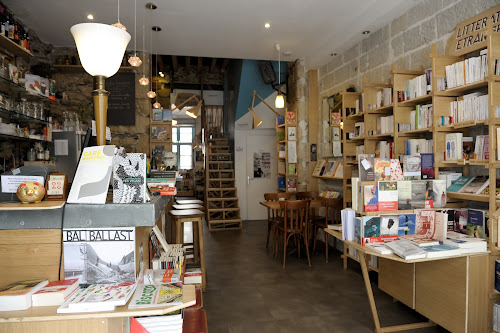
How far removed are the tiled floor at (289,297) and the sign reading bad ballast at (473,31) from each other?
2.48 metres

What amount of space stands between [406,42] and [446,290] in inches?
112

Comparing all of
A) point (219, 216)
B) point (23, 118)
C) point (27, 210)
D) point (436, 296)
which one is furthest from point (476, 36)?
point (219, 216)

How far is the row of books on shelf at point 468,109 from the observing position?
8.84ft

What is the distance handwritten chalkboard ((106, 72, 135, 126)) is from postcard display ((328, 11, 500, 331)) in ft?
14.4

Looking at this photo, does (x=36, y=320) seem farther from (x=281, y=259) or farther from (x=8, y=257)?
(x=281, y=259)

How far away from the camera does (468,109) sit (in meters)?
2.85

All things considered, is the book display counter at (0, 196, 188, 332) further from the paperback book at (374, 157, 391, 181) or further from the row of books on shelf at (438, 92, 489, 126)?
the row of books on shelf at (438, 92, 489, 126)

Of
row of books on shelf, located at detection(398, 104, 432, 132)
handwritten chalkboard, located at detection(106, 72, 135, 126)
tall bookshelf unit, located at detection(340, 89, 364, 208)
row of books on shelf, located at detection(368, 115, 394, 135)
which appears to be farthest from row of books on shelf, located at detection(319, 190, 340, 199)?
handwritten chalkboard, located at detection(106, 72, 135, 126)

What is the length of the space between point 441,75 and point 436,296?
6.47 ft

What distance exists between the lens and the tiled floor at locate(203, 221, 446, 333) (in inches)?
121

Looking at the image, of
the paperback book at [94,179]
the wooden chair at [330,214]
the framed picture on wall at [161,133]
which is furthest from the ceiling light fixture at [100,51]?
the framed picture on wall at [161,133]

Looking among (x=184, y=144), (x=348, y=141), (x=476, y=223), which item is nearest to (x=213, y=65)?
(x=184, y=144)

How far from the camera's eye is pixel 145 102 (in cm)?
607

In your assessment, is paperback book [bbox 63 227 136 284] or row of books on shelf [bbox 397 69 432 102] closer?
paperback book [bbox 63 227 136 284]
